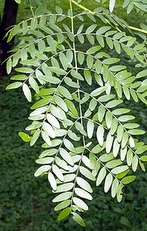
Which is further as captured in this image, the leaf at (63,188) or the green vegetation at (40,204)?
the green vegetation at (40,204)

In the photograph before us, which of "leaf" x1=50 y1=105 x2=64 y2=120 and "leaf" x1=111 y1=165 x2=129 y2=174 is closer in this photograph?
"leaf" x1=50 y1=105 x2=64 y2=120

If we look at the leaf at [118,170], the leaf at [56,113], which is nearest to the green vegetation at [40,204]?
the leaf at [118,170]

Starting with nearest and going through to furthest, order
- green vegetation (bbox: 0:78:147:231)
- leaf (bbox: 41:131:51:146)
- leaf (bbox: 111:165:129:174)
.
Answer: leaf (bbox: 41:131:51:146) → leaf (bbox: 111:165:129:174) → green vegetation (bbox: 0:78:147:231)

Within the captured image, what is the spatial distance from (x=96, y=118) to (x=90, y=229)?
264 cm

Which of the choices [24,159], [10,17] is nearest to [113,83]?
[24,159]

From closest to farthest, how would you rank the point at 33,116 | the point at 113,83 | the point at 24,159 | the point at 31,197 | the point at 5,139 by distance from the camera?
the point at 33,116
the point at 113,83
the point at 31,197
the point at 24,159
the point at 5,139

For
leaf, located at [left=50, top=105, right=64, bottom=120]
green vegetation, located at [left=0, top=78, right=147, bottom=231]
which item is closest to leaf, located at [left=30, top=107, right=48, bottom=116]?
leaf, located at [left=50, top=105, right=64, bottom=120]

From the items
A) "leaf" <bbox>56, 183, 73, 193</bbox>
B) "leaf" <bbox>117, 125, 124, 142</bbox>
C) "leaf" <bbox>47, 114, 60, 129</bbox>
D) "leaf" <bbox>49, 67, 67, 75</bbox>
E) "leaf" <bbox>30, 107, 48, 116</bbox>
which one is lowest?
"leaf" <bbox>56, 183, 73, 193</bbox>

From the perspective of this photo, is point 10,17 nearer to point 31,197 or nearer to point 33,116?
point 31,197

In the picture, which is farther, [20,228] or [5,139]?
[5,139]

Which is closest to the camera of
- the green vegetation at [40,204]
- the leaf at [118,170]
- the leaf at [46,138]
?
the leaf at [46,138]

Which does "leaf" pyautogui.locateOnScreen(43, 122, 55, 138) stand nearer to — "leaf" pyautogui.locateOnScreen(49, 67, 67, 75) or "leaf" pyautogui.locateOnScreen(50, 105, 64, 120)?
"leaf" pyautogui.locateOnScreen(50, 105, 64, 120)

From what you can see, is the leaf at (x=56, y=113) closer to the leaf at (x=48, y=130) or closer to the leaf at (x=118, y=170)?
the leaf at (x=48, y=130)

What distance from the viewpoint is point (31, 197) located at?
3.75 m
